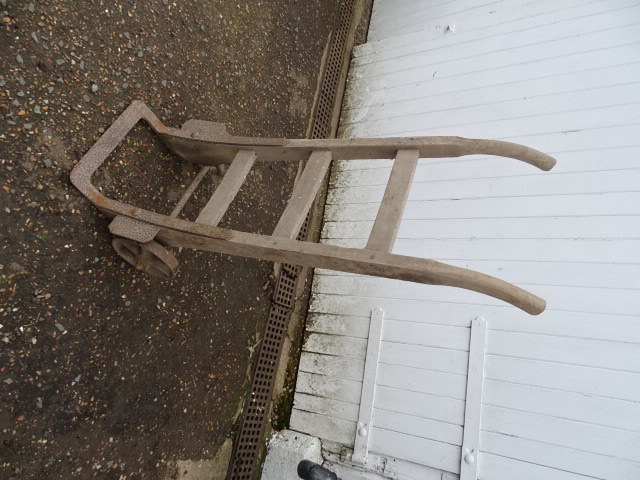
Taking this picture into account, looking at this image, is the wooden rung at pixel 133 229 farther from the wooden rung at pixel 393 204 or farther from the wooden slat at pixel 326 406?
the wooden slat at pixel 326 406

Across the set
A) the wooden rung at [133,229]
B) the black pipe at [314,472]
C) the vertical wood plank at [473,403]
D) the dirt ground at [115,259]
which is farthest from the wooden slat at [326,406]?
the wooden rung at [133,229]

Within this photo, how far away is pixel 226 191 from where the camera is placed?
201 centimetres

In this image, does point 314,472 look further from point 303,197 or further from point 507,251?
point 507,251

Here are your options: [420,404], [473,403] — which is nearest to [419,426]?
[420,404]

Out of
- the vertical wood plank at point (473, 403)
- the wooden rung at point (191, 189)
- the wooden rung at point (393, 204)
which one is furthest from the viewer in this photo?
the vertical wood plank at point (473, 403)

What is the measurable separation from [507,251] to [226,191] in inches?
70.1

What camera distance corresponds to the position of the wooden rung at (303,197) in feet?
5.81

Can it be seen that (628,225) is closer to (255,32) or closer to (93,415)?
(255,32)

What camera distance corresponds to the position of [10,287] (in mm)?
1853

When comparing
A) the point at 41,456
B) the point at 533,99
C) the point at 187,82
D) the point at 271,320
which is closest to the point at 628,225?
the point at 533,99

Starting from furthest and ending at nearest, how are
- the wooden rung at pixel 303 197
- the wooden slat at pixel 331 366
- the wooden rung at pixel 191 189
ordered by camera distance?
1. the wooden slat at pixel 331 366
2. the wooden rung at pixel 191 189
3. the wooden rung at pixel 303 197

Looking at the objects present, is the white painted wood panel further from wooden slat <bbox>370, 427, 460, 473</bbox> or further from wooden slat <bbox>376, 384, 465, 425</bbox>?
wooden slat <bbox>370, 427, 460, 473</bbox>

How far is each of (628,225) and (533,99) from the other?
1.06 meters

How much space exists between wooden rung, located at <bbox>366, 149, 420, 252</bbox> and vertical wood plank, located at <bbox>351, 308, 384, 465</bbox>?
150cm
